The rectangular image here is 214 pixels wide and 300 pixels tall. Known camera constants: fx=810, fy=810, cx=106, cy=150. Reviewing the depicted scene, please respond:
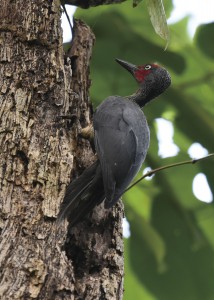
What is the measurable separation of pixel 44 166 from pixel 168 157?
1.47m

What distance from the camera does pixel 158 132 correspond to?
19.7ft

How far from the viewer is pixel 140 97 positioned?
604cm

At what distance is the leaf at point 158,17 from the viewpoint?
4.72 m

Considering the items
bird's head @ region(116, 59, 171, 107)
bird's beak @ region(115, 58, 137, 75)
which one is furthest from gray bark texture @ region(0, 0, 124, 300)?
bird's head @ region(116, 59, 171, 107)

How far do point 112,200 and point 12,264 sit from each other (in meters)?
0.88

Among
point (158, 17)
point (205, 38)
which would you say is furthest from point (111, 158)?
point (205, 38)

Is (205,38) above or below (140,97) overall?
above

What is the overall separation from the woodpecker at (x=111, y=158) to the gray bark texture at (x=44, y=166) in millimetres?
104

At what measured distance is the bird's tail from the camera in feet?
15.3

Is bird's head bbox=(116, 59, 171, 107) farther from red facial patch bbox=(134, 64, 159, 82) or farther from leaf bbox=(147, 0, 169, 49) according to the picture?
leaf bbox=(147, 0, 169, 49)

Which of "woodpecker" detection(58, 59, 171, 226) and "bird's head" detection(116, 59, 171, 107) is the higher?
"woodpecker" detection(58, 59, 171, 226)

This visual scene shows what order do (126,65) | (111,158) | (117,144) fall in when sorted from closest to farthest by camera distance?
(111,158) < (117,144) < (126,65)

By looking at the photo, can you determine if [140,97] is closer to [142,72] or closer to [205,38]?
[142,72]

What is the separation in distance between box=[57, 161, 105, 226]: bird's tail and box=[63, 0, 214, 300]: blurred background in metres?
0.83
